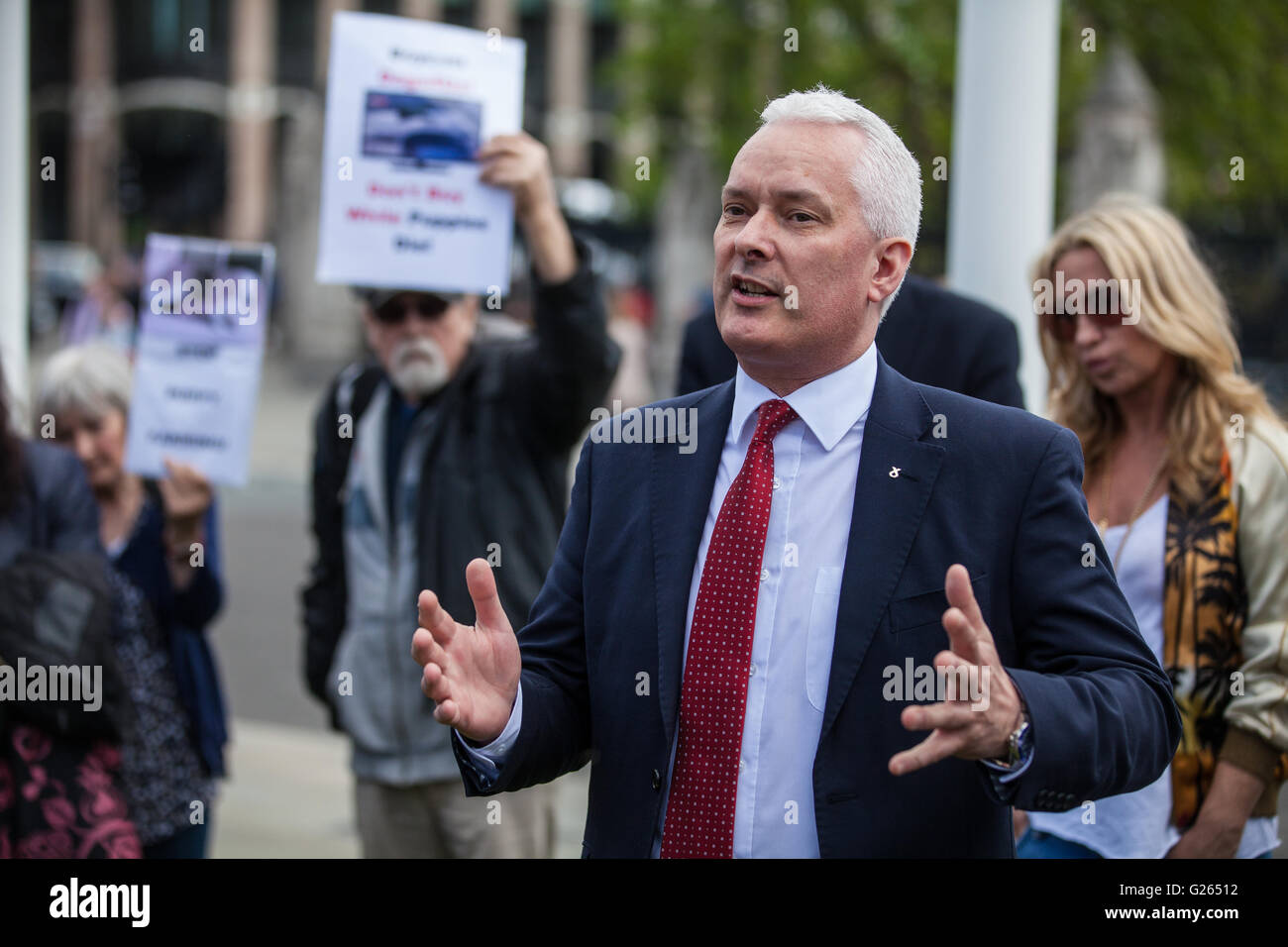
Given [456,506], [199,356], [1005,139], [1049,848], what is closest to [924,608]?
[1049,848]

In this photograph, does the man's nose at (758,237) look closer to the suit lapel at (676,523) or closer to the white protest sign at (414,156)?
the suit lapel at (676,523)

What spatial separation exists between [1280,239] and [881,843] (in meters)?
14.1

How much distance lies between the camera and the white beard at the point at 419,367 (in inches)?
153

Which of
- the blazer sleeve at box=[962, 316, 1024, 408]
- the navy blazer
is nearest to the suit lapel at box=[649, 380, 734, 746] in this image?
the navy blazer

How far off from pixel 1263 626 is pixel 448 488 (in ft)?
6.29

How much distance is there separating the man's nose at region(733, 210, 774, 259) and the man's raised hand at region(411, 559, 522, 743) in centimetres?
57

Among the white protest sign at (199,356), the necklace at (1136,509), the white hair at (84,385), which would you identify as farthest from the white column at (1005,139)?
the white hair at (84,385)

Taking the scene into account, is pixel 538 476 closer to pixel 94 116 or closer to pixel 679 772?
pixel 679 772

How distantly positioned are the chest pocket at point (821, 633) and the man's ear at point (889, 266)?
16.2 inches

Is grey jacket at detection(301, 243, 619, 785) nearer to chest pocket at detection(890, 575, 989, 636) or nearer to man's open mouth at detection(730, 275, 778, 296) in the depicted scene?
man's open mouth at detection(730, 275, 778, 296)

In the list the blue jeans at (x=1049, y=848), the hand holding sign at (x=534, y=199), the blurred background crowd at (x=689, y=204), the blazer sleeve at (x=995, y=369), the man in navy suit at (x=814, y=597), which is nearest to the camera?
the man in navy suit at (x=814, y=597)

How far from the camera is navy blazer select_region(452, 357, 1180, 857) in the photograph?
2037 mm

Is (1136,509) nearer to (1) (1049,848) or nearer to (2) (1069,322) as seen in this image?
(2) (1069,322)
